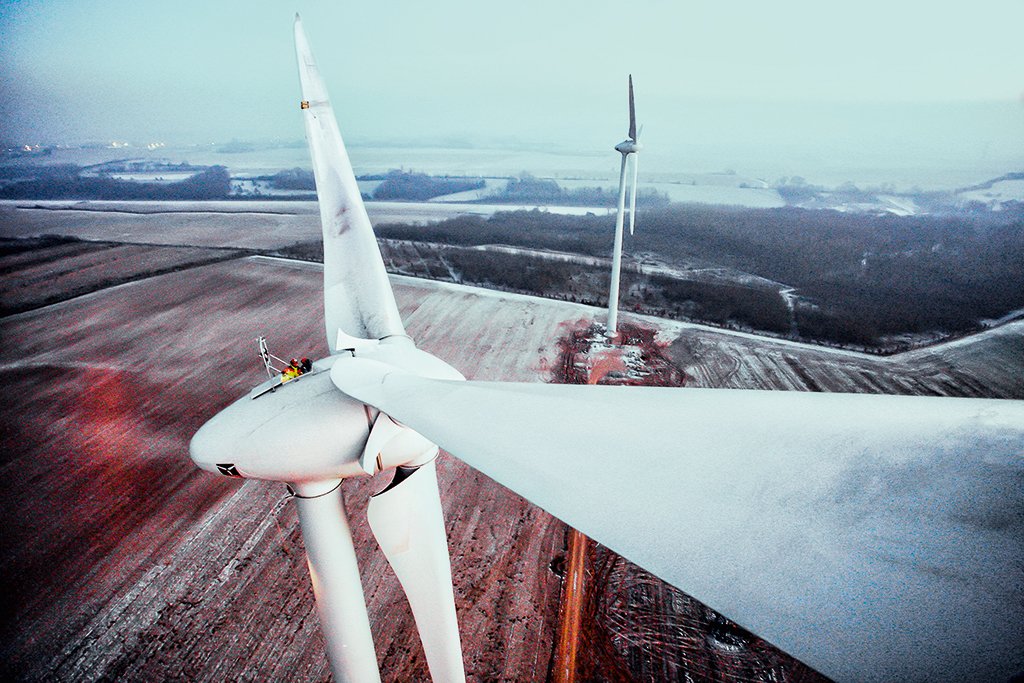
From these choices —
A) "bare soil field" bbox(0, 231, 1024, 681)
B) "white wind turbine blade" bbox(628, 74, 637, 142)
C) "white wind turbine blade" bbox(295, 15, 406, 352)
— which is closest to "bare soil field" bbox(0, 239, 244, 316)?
"bare soil field" bbox(0, 231, 1024, 681)

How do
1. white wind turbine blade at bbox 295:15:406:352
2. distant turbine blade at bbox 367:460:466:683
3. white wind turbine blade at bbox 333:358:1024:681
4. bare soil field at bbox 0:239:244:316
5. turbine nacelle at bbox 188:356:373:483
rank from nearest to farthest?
white wind turbine blade at bbox 333:358:1024:681, turbine nacelle at bbox 188:356:373:483, distant turbine blade at bbox 367:460:466:683, white wind turbine blade at bbox 295:15:406:352, bare soil field at bbox 0:239:244:316

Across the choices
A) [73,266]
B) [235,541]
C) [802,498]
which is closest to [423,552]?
[802,498]

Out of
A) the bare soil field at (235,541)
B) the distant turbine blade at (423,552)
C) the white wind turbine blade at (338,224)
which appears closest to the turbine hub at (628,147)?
the bare soil field at (235,541)

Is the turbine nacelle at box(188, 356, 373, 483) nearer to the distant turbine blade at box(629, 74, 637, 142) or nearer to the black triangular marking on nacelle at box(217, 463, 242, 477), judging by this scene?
the black triangular marking on nacelle at box(217, 463, 242, 477)

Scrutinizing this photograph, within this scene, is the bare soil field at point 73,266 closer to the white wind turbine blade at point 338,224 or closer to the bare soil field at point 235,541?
the bare soil field at point 235,541

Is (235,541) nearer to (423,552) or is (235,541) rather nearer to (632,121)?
(423,552)

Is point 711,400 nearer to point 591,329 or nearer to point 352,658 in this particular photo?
point 352,658

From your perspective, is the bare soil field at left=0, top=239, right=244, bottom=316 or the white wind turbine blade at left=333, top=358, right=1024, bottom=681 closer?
the white wind turbine blade at left=333, top=358, right=1024, bottom=681
